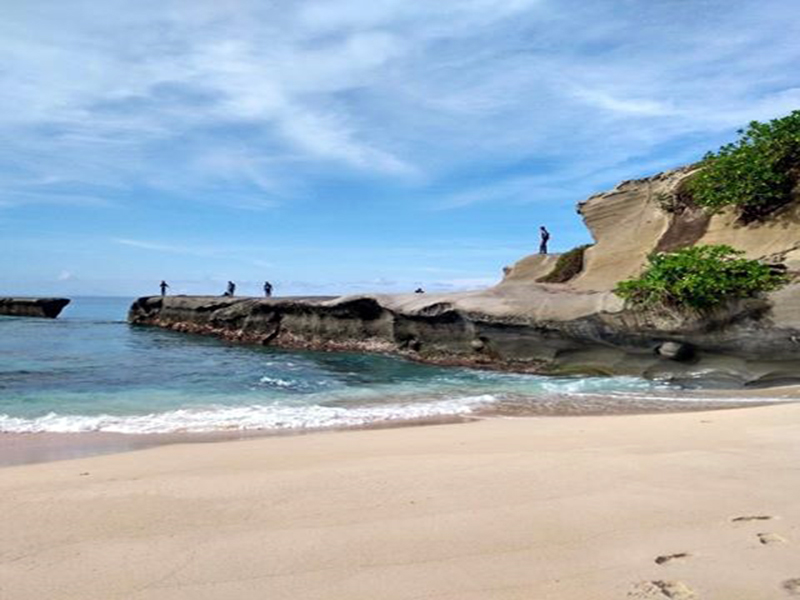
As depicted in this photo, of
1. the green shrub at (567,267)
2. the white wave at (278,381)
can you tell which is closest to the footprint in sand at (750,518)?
the white wave at (278,381)

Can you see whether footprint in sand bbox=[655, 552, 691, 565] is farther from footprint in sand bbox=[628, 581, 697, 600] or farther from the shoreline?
the shoreline

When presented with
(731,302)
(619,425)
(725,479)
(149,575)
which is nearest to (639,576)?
(725,479)

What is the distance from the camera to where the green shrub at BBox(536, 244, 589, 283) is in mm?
23703

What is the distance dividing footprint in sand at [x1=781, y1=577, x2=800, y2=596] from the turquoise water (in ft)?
20.6

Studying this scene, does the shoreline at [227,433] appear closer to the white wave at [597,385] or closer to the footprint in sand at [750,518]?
the white wave at [597,385]

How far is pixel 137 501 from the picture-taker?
153 inches

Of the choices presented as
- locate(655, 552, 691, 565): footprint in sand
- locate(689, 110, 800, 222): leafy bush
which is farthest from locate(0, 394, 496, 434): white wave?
locate(689, 110, 800, 222): leafy bush

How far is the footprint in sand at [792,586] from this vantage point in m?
2.54

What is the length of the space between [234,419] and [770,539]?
709cm

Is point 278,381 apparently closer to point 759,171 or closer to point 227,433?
point 227,433

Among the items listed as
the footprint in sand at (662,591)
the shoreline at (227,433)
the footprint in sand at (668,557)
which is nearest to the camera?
the footprint in sand at (662,591)

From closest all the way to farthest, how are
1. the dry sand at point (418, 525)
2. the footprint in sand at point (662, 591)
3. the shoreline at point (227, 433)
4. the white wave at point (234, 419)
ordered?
1. the footprint in sand at point (662, 591)
2. the dry sand at point (418, 525)
3. the shoreline at point (227, 433)
4. the white wave at point (234, 419)

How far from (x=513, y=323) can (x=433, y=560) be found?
563 inches

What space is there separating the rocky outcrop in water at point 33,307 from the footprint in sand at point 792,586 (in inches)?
2186
